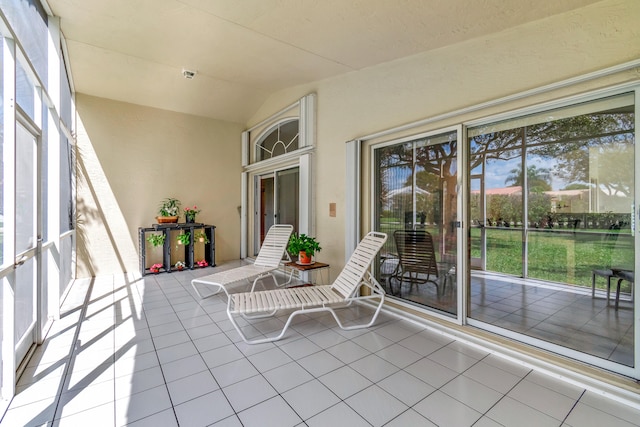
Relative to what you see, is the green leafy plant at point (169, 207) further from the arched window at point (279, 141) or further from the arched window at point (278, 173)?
the arched window at point (279, 141)

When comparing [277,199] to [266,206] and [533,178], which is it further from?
[533,178]

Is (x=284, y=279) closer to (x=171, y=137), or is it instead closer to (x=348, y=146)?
(x=348, y=146)

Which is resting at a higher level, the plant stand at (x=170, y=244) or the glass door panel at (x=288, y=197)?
the glass door panel at (x=288, y=197)

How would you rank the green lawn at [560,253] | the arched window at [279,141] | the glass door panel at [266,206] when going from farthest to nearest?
the glass door panel at [266,206]
the arched window at [279,141]
the green lawn at [560,253]

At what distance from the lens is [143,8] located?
119 inches

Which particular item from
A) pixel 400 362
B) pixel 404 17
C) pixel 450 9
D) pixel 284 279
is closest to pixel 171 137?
pixel 284 279

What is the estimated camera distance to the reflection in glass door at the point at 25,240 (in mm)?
2281

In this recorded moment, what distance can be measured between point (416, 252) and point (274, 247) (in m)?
2.40

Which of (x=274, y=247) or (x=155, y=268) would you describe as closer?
(x=274, y=247)

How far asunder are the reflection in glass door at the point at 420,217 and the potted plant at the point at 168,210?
168 inches

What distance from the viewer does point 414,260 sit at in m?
3.60

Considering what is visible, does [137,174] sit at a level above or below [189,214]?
above

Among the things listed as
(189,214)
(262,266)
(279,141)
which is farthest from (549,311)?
(189,214)

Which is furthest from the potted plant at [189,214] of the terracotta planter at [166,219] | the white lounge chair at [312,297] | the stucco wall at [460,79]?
the white lounge chair at [312,297]
